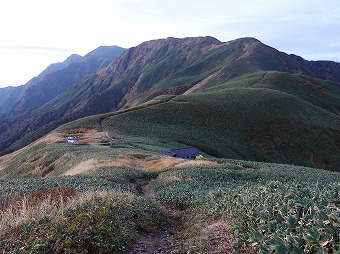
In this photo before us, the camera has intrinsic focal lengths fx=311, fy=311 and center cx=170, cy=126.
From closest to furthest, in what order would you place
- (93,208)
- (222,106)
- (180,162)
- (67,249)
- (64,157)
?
(67,249), (93,208), (180,162), (64,157), (222,106)

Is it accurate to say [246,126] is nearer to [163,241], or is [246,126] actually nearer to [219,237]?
[163,241]

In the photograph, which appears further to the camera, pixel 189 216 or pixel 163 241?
pixel 189 216

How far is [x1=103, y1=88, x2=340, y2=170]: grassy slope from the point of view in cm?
6475

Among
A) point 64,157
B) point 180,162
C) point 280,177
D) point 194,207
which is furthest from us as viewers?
point 64,157

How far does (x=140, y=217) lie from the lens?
1148 cm

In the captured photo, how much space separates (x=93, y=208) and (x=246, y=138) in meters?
64.5

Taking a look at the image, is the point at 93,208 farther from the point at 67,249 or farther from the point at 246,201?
the point at 246,201

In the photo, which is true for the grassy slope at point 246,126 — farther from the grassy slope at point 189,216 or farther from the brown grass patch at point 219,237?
the brown grass patch at point 219,237

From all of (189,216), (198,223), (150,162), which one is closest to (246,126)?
(150,162)

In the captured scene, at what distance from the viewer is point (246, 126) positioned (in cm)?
7562

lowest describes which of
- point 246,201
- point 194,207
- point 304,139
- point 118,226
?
point 304,139

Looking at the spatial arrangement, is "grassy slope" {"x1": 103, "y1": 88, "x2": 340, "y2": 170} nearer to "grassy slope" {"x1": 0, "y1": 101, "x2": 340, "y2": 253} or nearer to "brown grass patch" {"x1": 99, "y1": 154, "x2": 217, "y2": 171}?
"brown grass patch" {"x1": 99, "y1": 154, "x2": 217, "y2": 171}

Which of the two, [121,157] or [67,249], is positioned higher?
[67,249]

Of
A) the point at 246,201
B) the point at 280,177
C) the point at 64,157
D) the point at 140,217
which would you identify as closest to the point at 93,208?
the point at 140,217
